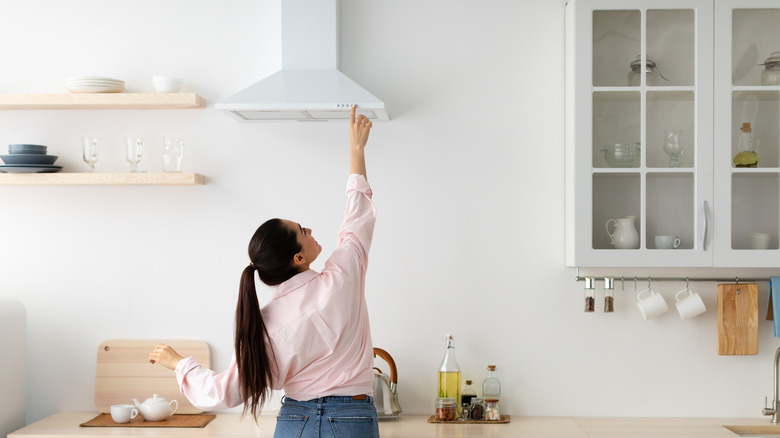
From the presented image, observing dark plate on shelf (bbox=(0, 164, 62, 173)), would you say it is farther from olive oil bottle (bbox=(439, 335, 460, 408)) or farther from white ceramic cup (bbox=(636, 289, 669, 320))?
white ceramic cup (bbox=(636, 289, 669, 320))

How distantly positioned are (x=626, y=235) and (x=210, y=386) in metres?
1.49

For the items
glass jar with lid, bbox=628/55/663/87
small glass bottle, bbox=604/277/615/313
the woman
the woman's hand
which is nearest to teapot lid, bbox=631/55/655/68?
glass jar with lid, bbox=628/55/663/87

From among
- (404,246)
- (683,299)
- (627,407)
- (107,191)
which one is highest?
(107,191)

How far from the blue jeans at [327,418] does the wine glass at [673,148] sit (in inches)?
54.0

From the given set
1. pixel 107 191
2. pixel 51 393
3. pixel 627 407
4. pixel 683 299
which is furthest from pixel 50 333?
pixel 683 299

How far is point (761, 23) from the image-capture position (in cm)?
257

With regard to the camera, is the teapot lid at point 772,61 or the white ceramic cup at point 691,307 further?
the white ceramic cup at point 691,307

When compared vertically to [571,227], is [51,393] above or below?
below

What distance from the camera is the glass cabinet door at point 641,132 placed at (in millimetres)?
2555

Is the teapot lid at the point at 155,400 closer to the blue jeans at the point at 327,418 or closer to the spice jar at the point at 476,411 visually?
the blue jeans at the point at 327,418

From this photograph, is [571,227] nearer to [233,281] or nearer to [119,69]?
[233,281]

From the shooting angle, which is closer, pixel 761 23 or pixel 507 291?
pixel 761 23

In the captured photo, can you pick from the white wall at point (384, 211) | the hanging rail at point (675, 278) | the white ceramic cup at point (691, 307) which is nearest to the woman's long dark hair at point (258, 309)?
the white wall at point (384, 211)

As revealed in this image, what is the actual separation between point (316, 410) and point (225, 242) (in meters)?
1.08
